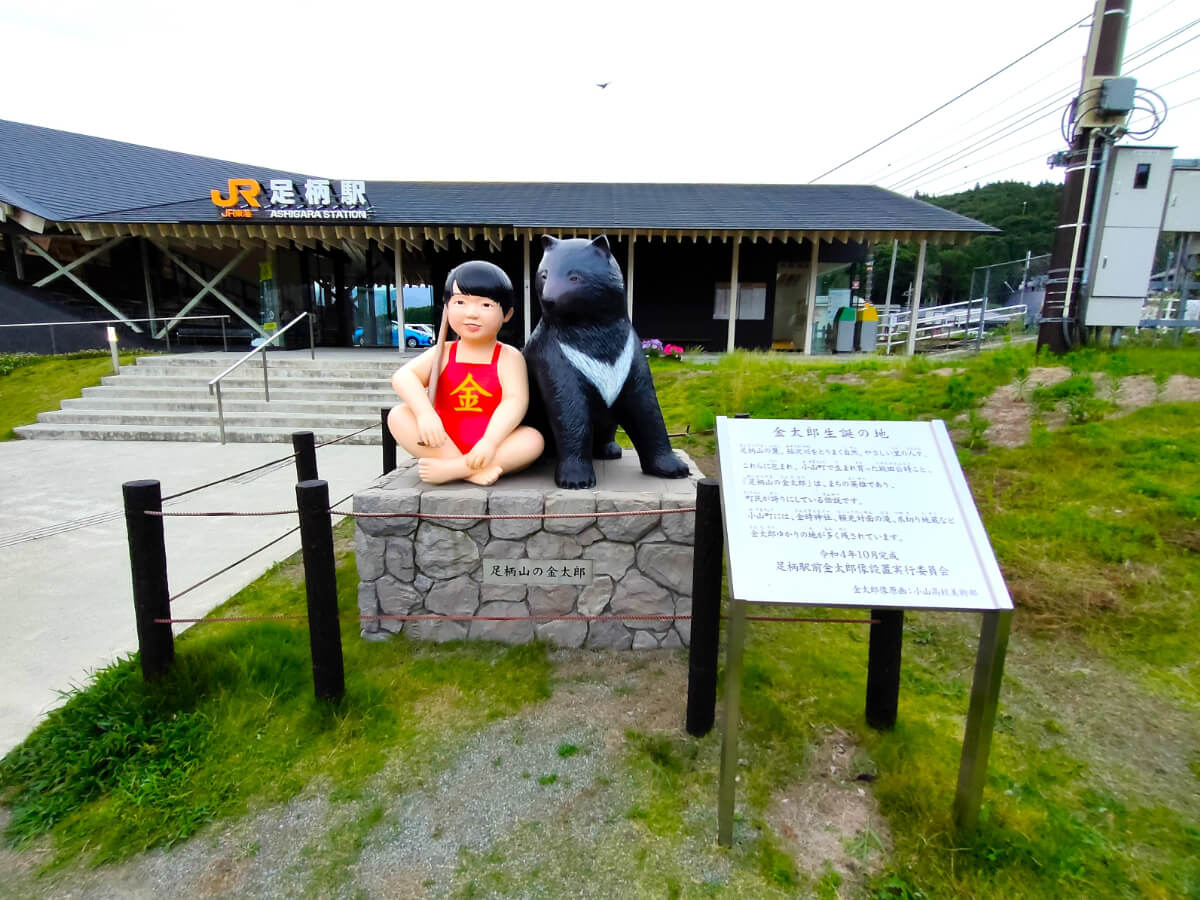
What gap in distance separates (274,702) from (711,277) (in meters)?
13.1

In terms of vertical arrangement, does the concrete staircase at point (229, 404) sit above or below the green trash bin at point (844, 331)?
below

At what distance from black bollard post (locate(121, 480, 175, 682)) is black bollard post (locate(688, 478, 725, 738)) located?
2025 millimetres

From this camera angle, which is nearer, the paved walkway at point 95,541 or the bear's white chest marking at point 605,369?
the paved walkway at point 95,541

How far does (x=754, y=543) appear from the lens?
6.15ft

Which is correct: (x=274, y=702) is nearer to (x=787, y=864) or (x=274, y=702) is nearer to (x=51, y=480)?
(x=787, y=864)

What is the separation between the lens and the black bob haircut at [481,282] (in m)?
3.05

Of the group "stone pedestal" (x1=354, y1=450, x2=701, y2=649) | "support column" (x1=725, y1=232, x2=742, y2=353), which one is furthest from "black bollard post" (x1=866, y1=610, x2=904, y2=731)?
"support column" (x1=725, y1=232, x2=742, y2=353)

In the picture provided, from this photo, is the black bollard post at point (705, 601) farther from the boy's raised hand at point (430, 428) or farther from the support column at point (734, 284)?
the support column at point (734, 284)

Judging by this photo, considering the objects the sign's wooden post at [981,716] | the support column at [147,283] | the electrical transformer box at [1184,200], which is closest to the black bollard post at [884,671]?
the sign's wooden post at [981,716]

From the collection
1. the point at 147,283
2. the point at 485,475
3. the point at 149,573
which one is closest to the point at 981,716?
the point at 485,475

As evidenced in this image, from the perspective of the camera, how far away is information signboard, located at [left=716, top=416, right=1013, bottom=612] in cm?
176

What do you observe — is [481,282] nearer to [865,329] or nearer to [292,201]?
[292,201]

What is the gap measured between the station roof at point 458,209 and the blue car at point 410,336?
10.3ft

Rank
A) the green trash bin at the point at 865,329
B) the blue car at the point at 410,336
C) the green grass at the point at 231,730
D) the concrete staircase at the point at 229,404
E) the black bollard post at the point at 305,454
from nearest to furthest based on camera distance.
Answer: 1. the green grass at the point at 231,730
2. the black bollard post at the point at 305,454
3. the concrete staircase at the point at 229,404
4. the green trash bin at the point at 865,329
5. the blue car at the point at 410,336
